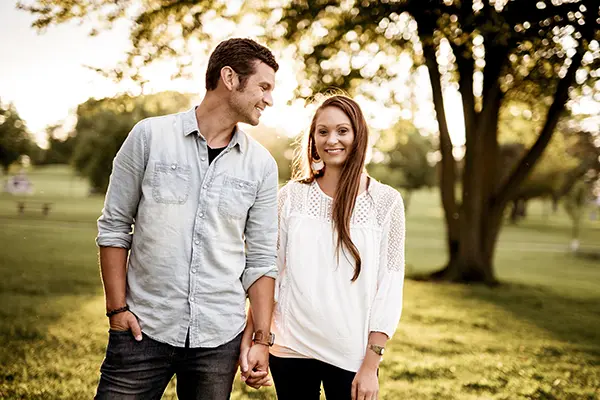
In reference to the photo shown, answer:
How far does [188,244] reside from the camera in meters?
2.62

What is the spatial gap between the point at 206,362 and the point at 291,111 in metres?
9.77

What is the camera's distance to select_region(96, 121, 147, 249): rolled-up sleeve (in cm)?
260

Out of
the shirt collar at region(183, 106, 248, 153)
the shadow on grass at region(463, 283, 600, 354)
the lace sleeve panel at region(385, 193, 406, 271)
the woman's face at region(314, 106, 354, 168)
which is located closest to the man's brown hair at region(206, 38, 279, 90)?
the shirt collar at region(183, 106, 248, 153)

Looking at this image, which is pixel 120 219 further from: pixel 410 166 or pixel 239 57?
pixel 410 166

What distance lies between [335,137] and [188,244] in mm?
863

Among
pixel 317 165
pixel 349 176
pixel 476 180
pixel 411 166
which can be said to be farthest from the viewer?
pixel 411 166

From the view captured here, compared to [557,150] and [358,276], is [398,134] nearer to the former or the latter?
[557,150]

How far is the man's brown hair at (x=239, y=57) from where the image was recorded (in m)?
2.72

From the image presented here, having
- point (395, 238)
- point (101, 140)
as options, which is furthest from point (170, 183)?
point (101, 140)

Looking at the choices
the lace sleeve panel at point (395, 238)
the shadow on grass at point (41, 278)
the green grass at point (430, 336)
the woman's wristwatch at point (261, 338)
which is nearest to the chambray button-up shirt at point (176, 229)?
the woman's wristwatch at point (261, 338)

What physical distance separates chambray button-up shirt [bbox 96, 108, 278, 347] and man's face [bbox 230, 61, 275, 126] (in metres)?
0.21

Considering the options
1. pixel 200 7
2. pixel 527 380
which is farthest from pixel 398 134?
pixel 527 380

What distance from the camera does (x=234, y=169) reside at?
9.00ft

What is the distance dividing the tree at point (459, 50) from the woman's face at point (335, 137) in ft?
25.7
